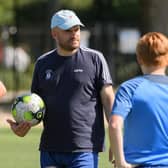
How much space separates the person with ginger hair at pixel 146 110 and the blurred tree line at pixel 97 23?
64.7 feet

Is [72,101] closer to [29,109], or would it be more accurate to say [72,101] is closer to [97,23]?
[29,109]

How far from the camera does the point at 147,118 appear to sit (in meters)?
5.94

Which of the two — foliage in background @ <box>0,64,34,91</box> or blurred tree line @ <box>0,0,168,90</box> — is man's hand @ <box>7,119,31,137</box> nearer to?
blurred tree line @ <box>0,0,168,90</box>

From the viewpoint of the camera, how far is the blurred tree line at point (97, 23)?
26078mm

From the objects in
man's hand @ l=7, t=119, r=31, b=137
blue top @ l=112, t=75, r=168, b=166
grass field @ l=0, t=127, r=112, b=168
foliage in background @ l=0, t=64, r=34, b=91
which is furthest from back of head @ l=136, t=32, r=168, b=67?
foliage in background @ l=0, t=64, r=34, b=91

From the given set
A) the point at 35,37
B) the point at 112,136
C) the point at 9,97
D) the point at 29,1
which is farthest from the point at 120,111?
the point at 29,1

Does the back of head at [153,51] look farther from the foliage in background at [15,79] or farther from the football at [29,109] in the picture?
the foliage in background at [15,79]

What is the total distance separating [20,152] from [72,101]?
6936 millimetres

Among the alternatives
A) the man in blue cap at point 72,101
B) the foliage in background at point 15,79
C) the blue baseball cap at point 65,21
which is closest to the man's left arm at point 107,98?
the man in blue cap at point 72,101

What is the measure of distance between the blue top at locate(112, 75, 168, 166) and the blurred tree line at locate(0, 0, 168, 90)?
19.7 metres

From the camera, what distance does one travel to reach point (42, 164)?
752 cm

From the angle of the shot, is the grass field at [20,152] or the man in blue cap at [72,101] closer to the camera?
the man in blue cap at [72,101]

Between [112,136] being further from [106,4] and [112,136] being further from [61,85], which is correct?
[106,4]

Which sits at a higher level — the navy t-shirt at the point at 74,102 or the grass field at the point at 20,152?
the navy t-shirt at the point at 74,102
